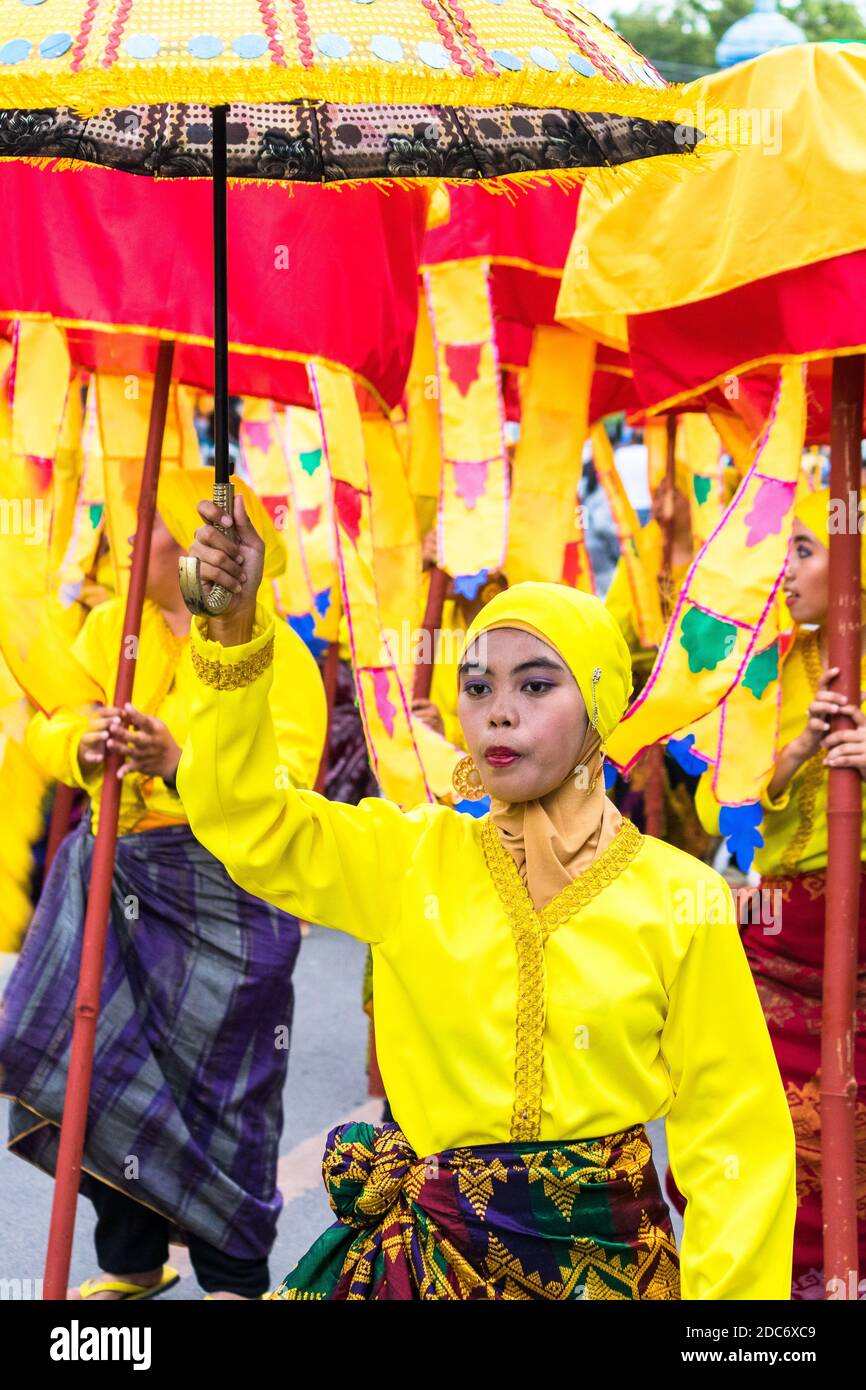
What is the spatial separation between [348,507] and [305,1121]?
2.28 m

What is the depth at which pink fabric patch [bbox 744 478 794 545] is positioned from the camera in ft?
11.4

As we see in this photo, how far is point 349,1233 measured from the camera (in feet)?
8.03

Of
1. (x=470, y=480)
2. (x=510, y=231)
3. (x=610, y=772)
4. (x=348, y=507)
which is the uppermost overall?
(x=510, y=231)

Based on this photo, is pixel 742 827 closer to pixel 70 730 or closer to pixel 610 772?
pixel 610 772

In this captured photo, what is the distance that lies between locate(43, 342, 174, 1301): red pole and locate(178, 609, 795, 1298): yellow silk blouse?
1.16 m

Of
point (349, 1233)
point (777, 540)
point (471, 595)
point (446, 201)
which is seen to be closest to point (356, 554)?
point (471, 595)

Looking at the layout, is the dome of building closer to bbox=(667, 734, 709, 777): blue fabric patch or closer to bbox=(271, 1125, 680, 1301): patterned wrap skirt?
bbox=(667, 734, 709, 777): blue fabric patch

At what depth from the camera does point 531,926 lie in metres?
2.38

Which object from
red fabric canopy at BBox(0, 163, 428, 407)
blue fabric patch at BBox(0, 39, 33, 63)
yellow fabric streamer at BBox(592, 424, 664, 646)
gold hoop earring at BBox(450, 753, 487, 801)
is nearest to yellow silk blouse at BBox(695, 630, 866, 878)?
red fabric canopy at BBox(0, 163, 428, 407)

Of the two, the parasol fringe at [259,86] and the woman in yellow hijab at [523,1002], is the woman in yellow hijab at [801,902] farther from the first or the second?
the parasol fringe at [259,86]

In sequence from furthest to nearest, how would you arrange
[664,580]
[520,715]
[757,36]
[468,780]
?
[664,580] → [757,36] → [468,780] → [520,715]

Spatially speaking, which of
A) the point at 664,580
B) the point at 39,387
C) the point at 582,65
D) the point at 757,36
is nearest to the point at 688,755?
the point at 39,387

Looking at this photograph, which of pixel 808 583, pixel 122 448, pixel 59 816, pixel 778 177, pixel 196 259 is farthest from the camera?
pixel 59 816
